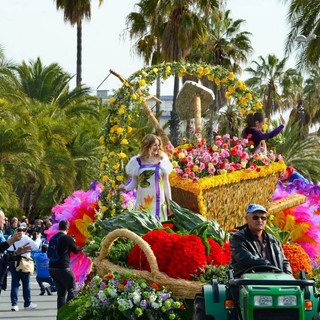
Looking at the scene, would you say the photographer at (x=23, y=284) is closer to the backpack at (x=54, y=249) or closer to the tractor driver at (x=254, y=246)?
the backpack at (x=54, y=249)

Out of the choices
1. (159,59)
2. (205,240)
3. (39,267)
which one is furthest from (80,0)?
(205,240)

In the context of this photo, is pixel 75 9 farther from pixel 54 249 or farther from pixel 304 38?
pixel 54 249

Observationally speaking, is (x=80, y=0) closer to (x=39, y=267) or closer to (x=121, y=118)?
(x=39, y=267)

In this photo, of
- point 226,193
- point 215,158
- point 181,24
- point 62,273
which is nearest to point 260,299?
point 226,193

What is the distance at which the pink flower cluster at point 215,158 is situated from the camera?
41.6 ft

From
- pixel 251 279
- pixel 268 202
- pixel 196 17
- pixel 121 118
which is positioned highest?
pixel 196 17

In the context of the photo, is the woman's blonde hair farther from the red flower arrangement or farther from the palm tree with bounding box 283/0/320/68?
the palm tree with bounding box 283/0/320/68

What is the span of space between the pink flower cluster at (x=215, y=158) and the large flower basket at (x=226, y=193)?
0.13 metres

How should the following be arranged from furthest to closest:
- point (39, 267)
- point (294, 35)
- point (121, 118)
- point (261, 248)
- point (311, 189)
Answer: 1. point (294, 35)
2. point (39, 267)
3. point (311, 189)
4. point (121, 118)
5. point (261, 248)

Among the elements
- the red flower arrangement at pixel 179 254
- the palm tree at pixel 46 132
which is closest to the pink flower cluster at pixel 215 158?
the red flower arrangement at pixel 179 254

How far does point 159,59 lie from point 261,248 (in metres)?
30.3

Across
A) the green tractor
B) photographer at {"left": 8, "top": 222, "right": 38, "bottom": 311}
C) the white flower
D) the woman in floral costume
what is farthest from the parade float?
photographer at {"left": 8, "top": 222, "right": 38, "bottom": 311}

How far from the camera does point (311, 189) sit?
614 inches

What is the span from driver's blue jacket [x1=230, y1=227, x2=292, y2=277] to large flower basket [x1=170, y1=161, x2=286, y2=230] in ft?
10.5
